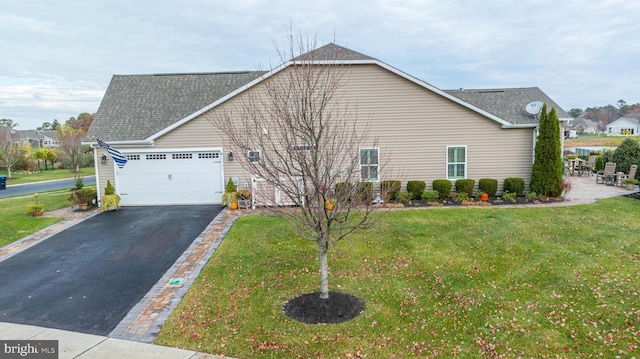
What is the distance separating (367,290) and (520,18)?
1727 cm

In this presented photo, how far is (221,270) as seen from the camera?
8.37m

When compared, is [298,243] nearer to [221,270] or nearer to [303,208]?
[221,270]

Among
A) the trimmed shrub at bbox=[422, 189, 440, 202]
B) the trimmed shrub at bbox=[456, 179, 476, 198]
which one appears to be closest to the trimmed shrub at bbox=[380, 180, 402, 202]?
the trimmed shrub at bbox=[422, 189, 440, 202]

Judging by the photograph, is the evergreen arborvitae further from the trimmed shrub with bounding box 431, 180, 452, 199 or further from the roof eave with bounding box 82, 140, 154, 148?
the roof eave with bounding box 82, 140, 154, 148

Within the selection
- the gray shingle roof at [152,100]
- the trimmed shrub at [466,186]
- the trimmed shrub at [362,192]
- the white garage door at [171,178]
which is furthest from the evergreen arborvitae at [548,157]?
the white garage door at [171,178]

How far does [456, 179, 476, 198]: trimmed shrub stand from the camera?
50.1 ft

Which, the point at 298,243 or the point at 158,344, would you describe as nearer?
the point at 158,344

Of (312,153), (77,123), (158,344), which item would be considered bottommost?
(158,344)

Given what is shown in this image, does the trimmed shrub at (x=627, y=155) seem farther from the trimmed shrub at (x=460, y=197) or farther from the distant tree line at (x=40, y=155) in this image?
the distant tree line at (x=40, y=155)

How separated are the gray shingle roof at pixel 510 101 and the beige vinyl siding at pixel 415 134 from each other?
2.55 feet

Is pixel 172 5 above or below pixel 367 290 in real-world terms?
above

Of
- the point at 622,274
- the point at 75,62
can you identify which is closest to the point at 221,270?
the point at 622,274
